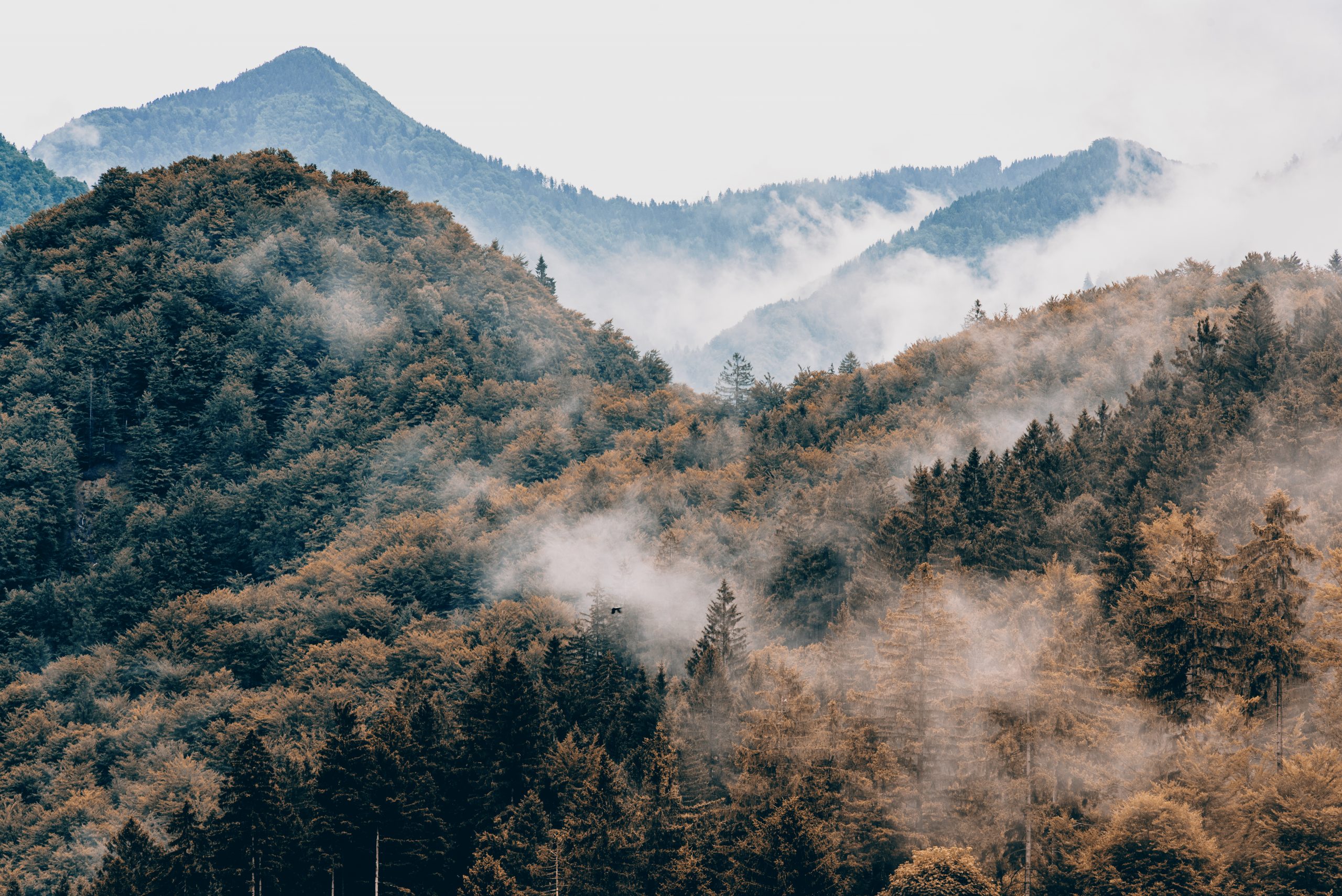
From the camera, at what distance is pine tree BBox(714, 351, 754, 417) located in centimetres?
13838

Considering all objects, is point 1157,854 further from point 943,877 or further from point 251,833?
point 251,833

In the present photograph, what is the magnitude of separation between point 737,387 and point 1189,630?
9821cm

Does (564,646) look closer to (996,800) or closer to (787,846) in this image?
(787,846)

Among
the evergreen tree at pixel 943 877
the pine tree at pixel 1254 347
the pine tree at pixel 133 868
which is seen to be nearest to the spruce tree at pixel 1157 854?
the evergreen tree at pixel 943 877

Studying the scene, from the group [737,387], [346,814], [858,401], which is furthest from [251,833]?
[737,387]

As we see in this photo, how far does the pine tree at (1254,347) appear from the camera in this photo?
73.2 meters

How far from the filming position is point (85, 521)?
110 metres

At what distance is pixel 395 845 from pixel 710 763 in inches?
654

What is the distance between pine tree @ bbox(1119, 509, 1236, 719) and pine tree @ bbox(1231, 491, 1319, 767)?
0.70 meters

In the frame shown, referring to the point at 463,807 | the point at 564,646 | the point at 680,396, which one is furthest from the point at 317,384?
the point at 463,807

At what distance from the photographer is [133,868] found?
5647 centimetres

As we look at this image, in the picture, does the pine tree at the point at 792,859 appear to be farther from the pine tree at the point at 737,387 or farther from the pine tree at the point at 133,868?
the pine tree at the point at 737,387

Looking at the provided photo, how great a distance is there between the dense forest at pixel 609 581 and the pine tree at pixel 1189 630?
0.16m

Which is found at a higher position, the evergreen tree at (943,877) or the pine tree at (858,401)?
the pine tree at (858,401)
